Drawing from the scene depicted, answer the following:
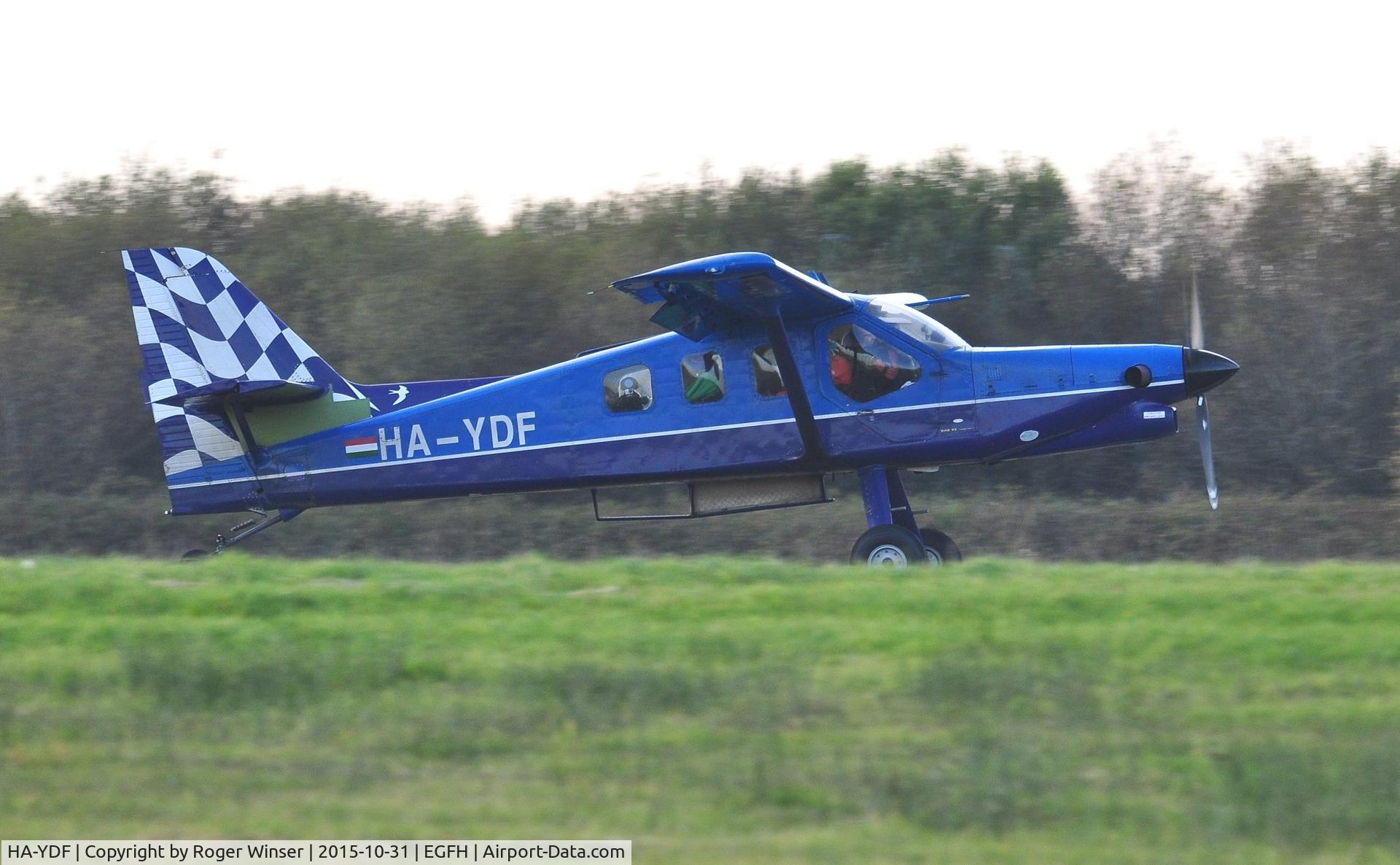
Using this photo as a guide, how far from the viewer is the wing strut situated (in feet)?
40.1

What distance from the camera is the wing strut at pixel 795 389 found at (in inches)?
481

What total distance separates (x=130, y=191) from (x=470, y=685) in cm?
2433

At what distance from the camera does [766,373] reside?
12602mm

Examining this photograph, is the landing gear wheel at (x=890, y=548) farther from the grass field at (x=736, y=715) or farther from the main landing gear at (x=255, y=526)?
the main landing gear at (x=255, y=526)

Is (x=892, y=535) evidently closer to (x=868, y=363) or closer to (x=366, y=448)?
(x=868, y=363)

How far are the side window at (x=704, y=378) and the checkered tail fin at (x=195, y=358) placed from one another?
3.53m

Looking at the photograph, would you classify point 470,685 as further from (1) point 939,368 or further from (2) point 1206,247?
(2) point 1206,247

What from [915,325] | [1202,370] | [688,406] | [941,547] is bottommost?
[941,547]

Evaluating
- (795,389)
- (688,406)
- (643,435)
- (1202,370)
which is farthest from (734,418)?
(1202,370)

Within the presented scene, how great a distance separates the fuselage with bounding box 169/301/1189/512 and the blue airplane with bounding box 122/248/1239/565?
0.02 m

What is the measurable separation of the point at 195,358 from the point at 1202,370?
965cm

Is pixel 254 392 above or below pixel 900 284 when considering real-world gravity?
below

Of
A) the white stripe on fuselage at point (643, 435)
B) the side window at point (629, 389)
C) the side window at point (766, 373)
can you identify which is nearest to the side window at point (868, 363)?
the white stripe on fuselage at point (643, 435)

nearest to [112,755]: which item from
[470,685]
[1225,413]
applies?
[470,685]
